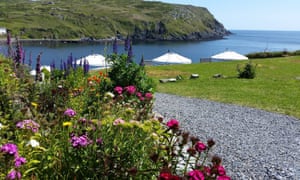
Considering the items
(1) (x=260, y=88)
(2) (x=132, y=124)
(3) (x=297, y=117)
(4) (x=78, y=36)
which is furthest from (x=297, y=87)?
(4) (x=78, y=36)

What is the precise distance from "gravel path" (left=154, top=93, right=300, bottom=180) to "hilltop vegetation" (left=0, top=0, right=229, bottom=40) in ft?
368

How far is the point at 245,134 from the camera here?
297 inches

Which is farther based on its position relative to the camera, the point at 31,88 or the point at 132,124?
the point at 31,88

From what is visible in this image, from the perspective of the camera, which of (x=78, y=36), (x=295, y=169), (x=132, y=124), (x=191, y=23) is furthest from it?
(x=191, y=23)

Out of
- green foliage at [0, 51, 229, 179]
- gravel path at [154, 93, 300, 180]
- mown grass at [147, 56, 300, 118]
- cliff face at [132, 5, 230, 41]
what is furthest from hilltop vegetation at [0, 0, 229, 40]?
green foliage at [0, 51, 229, 179]

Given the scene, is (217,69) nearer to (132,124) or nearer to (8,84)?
(8,84)

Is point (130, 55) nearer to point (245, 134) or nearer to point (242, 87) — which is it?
point (245, 134)

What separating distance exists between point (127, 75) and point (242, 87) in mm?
8155

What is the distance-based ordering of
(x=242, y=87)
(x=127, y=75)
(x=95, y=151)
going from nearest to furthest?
(x=95, y=151) < (x=127, y=75) < (x=242, y=87)

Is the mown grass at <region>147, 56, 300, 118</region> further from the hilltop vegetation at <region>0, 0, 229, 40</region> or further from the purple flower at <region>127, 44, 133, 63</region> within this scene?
the hilltop vegetation at <region>0, 0, 229, 40</region>

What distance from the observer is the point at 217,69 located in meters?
22.2

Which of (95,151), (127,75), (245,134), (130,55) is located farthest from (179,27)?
(95,151)

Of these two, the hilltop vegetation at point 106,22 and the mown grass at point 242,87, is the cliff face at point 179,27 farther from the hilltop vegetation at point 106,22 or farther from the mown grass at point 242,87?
the mown grass at point 242,87

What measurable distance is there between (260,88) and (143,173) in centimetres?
1278
